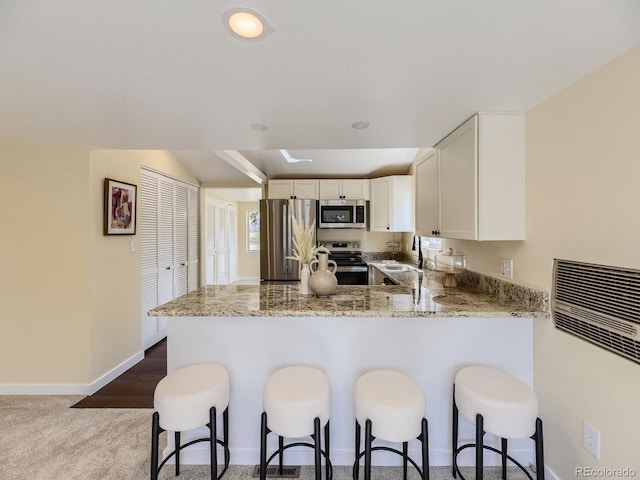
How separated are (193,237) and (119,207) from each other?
1.67 m

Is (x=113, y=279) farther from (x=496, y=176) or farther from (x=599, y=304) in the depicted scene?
(x=599, y=304)

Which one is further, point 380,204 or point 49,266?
point 380,204

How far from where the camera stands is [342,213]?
4469mm

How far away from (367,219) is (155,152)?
3.01 m

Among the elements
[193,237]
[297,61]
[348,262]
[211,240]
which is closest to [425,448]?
[297,61]

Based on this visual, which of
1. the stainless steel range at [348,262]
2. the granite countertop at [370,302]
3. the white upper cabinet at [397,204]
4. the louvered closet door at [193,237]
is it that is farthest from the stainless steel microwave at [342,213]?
the granite countertop at [370,302]

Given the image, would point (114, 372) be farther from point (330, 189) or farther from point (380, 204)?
point (380, 204)

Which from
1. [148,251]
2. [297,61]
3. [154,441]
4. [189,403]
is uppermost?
[297,61]

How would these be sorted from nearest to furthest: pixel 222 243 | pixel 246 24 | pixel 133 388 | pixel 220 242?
pixel 246 24
pixel 133 388
pixel 220 242
pixel 222 243

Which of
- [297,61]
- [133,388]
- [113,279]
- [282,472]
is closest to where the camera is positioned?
[297,61]

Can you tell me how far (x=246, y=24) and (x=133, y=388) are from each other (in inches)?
115

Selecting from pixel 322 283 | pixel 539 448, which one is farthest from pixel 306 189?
pixel 539 448

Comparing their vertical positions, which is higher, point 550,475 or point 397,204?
point 397,204

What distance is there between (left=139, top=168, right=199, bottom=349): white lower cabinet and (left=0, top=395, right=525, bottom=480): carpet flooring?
3.67 ft
